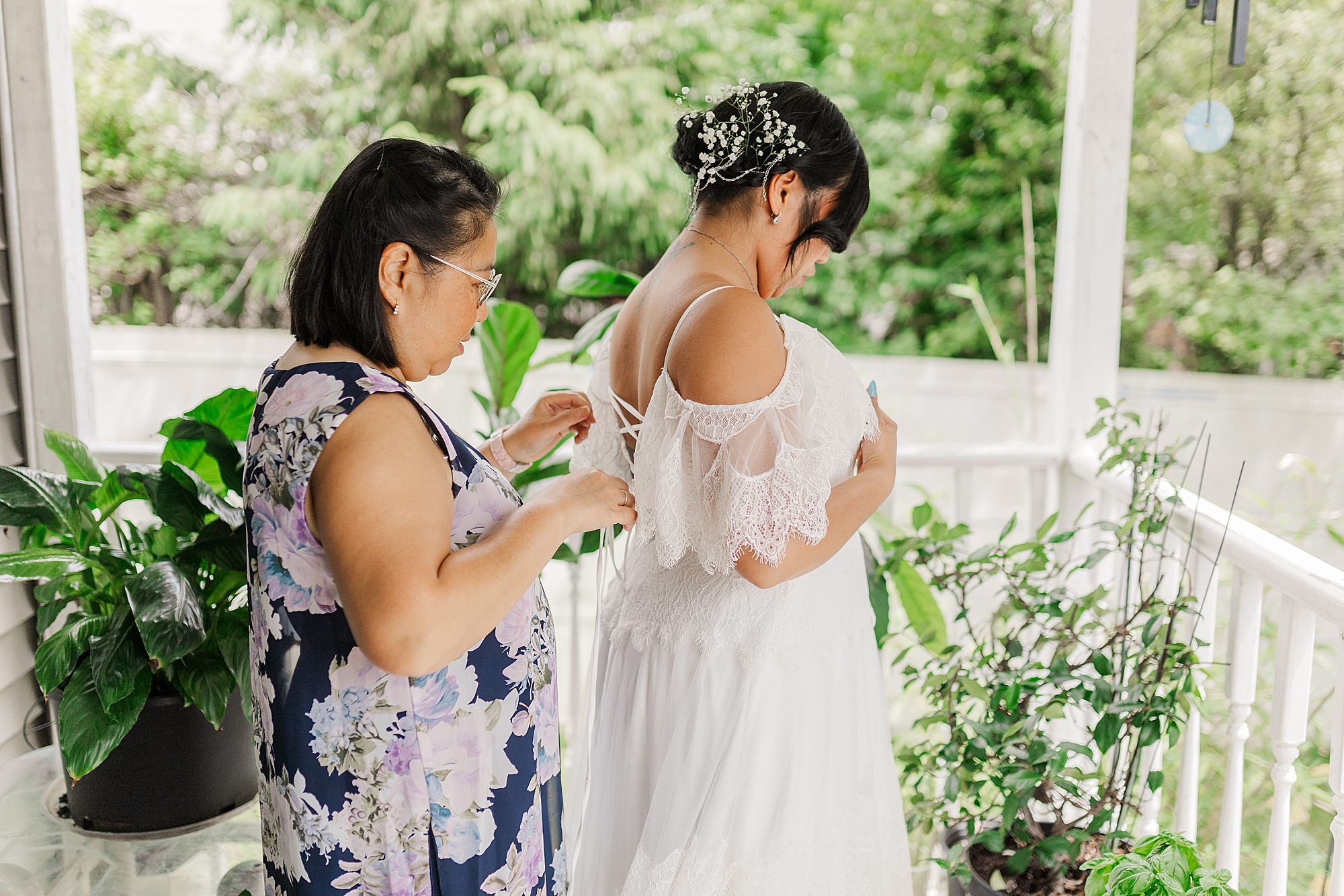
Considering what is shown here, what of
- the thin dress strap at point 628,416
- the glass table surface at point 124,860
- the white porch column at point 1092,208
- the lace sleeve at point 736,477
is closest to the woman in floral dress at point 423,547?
the lace sleeve at point 736,477

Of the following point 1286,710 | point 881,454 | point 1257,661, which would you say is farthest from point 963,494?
point 881,454

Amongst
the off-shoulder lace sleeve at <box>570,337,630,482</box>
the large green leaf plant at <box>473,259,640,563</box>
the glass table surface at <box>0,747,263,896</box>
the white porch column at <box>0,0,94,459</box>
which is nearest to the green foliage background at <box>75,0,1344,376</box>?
the white porch column at <box>0,0,94,459</box>

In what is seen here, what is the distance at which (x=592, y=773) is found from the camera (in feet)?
4.66

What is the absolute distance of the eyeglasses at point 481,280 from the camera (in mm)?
968

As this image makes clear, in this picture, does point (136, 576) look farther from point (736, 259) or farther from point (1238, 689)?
point (1238, 689)

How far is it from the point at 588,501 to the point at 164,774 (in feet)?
4.27

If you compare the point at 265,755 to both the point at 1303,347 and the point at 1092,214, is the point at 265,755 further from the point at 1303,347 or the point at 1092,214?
the point at 1303,347

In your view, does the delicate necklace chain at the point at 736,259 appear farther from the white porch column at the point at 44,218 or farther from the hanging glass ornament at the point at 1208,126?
the white porch column at the point at 44,218

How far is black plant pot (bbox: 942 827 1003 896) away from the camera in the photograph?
1679 mm

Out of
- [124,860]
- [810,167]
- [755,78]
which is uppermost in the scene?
[755,78]

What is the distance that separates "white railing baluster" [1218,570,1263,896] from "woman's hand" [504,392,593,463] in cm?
110

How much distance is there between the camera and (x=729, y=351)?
1071mm

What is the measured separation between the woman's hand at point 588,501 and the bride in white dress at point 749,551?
0.07 m

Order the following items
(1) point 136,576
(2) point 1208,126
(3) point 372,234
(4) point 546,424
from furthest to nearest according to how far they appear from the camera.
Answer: (2) point 1208,126, (1) point 136,576, (4) point 546,424, (3) point 372,234
